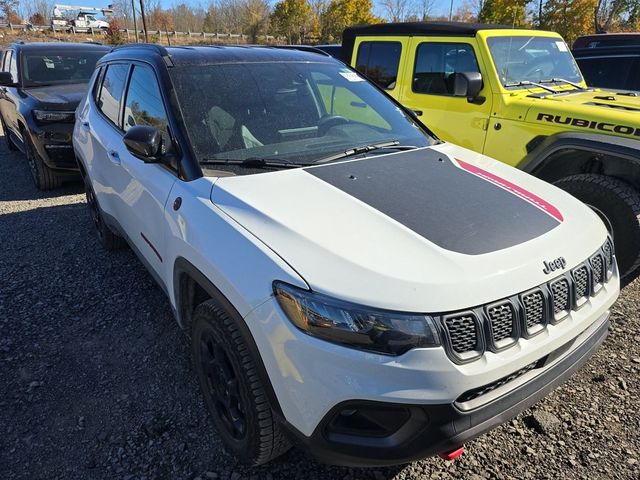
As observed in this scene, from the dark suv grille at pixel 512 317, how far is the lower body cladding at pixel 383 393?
0.04 metres

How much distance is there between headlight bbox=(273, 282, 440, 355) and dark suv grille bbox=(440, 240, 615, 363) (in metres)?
0.09

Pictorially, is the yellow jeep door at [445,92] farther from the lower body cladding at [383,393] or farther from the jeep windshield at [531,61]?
the lower body cladding at [383,393]

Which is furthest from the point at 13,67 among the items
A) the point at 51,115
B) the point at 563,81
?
the point at 563,81

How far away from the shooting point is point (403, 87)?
195 inches

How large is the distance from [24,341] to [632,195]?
433 centimetres

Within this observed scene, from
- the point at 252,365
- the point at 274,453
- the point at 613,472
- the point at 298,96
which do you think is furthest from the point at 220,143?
the point at 613,472

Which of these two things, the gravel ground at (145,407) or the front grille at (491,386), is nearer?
the front grille at (491,386)

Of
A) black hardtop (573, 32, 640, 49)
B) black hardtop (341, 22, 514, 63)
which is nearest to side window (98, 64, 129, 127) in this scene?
black hardtop (341, 22, 514, 63)

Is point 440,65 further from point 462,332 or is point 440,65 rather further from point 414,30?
point 462,332

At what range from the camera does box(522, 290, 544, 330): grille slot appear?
174cm

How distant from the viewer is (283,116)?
2736 mm

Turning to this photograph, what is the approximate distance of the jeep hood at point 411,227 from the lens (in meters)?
1.65

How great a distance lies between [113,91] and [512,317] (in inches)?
127

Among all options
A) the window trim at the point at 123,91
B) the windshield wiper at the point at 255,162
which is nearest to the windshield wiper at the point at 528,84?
the windshield wiper at the point at 255,162
